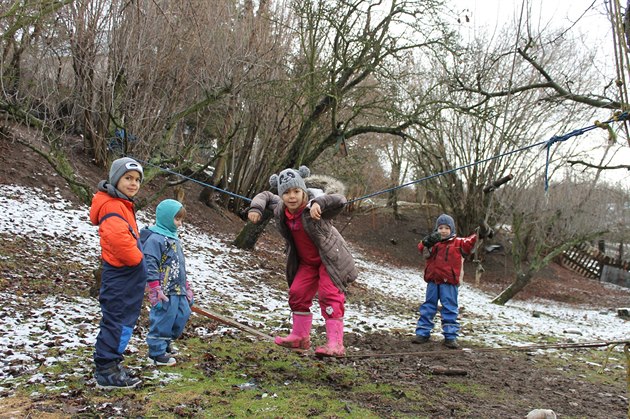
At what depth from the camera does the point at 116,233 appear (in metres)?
3.88

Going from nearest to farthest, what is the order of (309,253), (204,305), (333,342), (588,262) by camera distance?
(333,342)
(309,253)
(204,305)
(588,262)

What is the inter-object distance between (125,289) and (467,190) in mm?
17222

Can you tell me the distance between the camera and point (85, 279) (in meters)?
7.32

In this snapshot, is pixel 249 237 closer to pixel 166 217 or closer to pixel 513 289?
pixel 513 289

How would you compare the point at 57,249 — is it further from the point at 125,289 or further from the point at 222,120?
the point at 222,120

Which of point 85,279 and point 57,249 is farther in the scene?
point 57,249

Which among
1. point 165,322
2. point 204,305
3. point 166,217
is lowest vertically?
point 204,305

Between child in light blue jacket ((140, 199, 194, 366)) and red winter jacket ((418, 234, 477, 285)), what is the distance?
341cm

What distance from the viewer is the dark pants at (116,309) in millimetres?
3834

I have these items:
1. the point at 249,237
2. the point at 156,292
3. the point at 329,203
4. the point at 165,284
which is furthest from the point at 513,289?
the point at 156,292

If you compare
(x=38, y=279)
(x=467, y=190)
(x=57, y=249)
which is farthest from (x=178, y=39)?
(x=467, y=190)

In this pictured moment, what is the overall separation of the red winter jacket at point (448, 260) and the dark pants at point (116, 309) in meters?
3.95

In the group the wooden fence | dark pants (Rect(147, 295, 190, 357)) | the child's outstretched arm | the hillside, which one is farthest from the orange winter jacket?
the wooden fence

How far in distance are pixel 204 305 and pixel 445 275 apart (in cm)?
332
